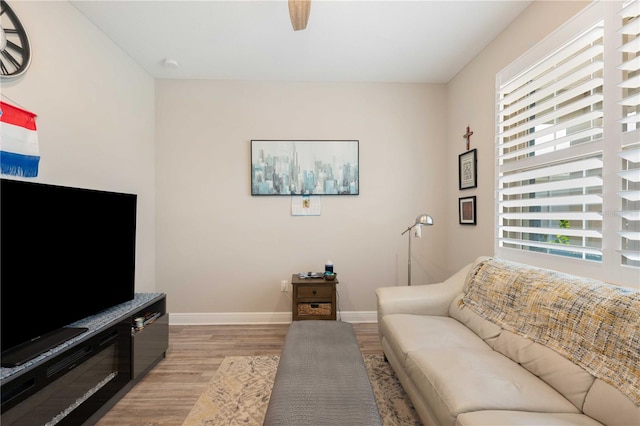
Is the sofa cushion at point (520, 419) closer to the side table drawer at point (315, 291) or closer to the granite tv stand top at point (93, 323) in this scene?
the side table drawer at point (315, 291)

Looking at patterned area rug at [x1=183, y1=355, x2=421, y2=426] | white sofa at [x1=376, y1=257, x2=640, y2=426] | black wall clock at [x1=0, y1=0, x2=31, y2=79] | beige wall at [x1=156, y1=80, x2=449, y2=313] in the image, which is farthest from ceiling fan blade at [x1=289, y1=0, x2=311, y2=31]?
patterned area rug at [x1=183, y1=355, x2=421, y2=426]

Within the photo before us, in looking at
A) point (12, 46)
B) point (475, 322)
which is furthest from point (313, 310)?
point (12, 46)

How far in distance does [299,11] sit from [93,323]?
93.8 inches

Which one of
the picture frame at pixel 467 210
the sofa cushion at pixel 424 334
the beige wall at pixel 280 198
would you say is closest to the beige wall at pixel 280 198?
the beige wall at pixel 280 198

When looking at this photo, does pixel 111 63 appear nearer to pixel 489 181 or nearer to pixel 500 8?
pixel 500 8

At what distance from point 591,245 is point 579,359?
2.52 ft

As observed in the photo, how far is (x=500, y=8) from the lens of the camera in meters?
2.18

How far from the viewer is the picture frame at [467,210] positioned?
2.85 metres

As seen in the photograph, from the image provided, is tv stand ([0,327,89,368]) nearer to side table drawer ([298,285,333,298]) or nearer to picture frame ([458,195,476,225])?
side table drawer ([298,285,333,298])

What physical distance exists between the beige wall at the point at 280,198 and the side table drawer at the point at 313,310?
1.73 ft

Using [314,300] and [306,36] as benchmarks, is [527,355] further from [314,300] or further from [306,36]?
[306,36]

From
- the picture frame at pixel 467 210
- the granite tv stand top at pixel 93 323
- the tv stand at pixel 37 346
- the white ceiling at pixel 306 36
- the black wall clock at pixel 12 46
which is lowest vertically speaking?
the granite tv stand top at pixel 93 323

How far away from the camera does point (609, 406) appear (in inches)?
43.9

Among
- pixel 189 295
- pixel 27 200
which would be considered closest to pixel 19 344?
pixel 27 200
